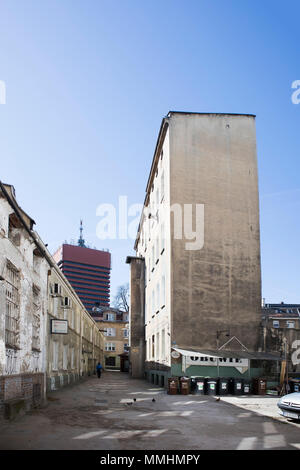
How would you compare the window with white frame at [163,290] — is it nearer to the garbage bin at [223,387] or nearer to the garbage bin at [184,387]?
the garbage bin at [184,387]

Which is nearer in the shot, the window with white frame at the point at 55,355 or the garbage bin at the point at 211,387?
the garbage bin at the point at 211,387

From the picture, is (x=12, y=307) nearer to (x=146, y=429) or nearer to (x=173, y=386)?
(x=146, y=429)

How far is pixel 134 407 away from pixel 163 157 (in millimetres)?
18791

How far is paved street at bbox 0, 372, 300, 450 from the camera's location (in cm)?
933

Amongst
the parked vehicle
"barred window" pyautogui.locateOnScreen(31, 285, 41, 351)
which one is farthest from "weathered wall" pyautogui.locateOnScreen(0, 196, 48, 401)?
the parked vehicle

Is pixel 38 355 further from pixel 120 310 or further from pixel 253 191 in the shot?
pixel 120 310

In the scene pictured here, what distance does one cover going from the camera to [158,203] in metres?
34.2

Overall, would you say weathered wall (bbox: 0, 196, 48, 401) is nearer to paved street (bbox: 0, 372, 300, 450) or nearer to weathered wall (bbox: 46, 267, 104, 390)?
paved street (bbox: 0, 372, 300, 450)

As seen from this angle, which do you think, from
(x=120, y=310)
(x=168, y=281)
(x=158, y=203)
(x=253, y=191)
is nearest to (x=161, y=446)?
(x=168, y=281)

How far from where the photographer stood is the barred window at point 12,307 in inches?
502

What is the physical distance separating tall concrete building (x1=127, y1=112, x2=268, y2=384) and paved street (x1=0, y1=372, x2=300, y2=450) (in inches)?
388

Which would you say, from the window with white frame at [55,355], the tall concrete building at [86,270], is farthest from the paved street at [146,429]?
the tall concrete building at [86,270]

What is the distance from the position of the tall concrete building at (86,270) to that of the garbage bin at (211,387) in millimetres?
125376

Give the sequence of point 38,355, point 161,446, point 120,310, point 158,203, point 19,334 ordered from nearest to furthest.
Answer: point 161,446
point 19,334
point 38,355
point 158,203
point 120,310
